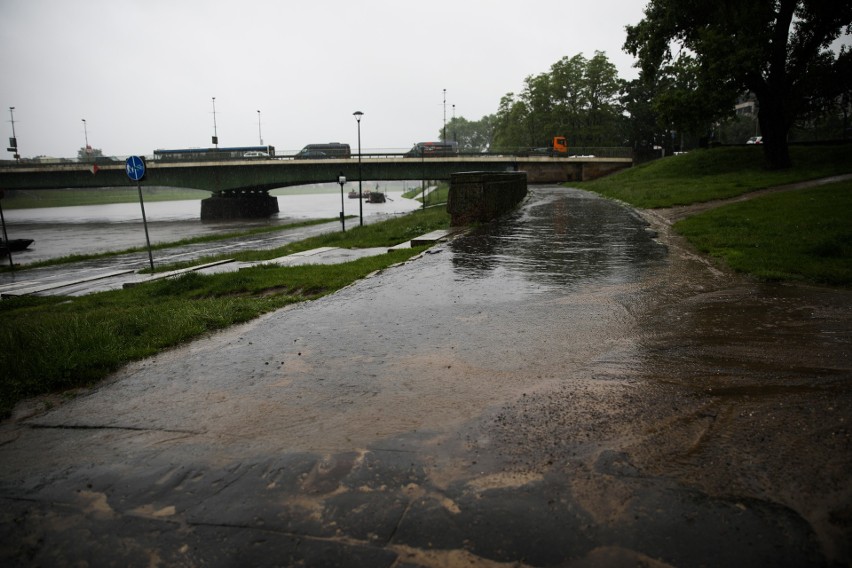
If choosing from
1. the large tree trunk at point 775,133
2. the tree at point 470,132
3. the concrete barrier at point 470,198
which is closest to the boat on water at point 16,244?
the concrete barrier at point 470,198

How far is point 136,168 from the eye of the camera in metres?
13.8

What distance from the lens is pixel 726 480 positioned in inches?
112

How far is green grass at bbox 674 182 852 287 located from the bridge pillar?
172ft

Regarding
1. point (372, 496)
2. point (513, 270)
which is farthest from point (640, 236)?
point (372, 496)

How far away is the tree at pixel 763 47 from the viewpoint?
24.1 metres

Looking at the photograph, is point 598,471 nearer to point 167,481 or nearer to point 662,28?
point 167,481

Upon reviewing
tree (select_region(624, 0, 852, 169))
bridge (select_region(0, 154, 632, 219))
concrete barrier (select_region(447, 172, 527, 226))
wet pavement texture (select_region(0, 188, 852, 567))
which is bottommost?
wet pavement texture (select_region(0, 188, 852, 567))

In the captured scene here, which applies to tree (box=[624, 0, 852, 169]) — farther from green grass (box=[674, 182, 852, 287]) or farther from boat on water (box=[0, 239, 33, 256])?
boat on water (box=[0, 239, 33, 256])

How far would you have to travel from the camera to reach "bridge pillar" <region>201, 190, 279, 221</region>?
56.4 metres

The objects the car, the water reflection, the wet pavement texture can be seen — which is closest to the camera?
the wet pavement texture

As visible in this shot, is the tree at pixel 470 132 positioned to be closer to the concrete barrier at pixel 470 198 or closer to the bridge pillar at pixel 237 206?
the bridge pillar at pixel 237 206

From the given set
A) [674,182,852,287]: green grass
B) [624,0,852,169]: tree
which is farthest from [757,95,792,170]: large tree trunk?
[674,182,852,287]: green grass

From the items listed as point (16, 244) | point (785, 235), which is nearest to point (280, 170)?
point (16, 244)

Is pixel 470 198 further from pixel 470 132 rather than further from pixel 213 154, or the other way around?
pixel 470 132
